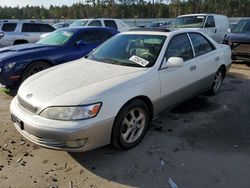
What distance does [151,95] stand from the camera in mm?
4152

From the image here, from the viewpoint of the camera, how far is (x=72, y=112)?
132 inches

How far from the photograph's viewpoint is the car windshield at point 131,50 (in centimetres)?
444

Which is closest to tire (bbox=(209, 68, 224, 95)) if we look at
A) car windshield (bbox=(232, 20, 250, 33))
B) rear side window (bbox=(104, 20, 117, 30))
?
car windshield (bbox=(232, 20, 250, 33))

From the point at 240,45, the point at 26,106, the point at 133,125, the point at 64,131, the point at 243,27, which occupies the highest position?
the point at 243,27

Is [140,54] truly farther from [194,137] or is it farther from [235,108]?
[235,108]

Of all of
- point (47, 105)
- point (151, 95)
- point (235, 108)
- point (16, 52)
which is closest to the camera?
point (47, 105)

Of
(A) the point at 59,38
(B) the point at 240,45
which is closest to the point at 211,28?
(B) the point at 240,45

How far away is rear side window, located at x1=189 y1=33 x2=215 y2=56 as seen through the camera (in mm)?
5320

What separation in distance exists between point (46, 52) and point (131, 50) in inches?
118

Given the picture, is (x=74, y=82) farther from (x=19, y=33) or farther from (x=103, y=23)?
(x=19, y=33)

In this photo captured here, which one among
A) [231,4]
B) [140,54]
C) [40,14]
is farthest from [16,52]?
[40,14]

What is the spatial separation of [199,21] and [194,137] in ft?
32.1

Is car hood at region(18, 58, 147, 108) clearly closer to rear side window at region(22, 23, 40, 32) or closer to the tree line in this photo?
rear side window at region(22, 23, 40, 32)

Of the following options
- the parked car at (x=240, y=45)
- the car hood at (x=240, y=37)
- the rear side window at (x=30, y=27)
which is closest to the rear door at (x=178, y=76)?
the parked car at (x=240, y=45)
